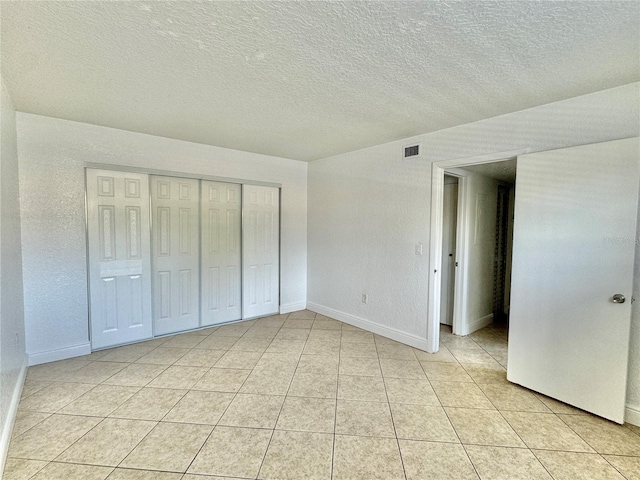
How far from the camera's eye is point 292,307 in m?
4.58

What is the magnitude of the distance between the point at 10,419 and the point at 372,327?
10.7ft

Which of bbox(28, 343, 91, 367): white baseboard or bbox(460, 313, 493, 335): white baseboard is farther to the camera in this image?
bbox(460, 313, 493, 335): white baseboard

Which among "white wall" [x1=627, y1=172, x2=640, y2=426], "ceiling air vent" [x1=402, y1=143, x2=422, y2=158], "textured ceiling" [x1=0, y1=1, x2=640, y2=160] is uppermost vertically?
"textured ceiling" [x1=0, y1=1, x2=640, y2=160]

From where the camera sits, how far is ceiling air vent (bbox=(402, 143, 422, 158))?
10.4ft

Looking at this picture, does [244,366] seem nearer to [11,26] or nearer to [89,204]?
[89,204]

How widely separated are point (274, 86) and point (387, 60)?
2.66ft

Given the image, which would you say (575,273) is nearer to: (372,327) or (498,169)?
(498,169)

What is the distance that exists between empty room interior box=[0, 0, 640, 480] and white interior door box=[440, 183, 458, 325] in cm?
3

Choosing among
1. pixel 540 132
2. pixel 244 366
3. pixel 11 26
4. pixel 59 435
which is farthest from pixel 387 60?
pixel 59 435

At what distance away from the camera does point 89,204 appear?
9.77 ft

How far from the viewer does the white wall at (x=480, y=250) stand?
3.67 metres

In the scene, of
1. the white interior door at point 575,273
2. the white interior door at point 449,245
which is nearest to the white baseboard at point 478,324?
the white interior door at point 449,245

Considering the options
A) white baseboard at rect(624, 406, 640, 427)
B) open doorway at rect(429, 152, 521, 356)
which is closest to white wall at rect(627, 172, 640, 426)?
white baseboard at rect(624, 406, 640, 427)

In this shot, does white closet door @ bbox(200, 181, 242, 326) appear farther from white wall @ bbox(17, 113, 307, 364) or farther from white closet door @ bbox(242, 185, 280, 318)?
white wall @ bbox(17, 113, 307, 364)
